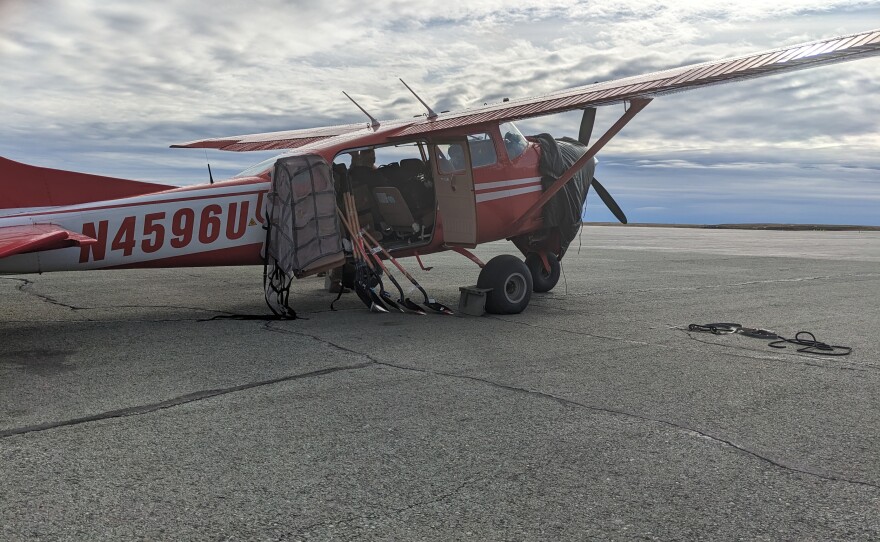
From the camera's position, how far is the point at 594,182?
11.3 metres

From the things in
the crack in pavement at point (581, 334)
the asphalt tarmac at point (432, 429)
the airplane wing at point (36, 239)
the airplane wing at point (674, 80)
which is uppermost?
the airplane wing at point (674, 80)

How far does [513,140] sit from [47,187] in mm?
5679

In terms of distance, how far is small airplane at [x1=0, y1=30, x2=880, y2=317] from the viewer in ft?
24.3

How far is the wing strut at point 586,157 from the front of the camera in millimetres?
8547

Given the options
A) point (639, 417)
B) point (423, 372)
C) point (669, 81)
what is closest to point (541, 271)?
point (669, 81)

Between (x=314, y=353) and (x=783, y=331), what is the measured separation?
4883 mm

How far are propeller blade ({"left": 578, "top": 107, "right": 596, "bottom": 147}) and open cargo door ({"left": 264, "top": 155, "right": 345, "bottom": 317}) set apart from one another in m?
4.94

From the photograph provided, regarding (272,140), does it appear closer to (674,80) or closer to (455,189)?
(455,189)

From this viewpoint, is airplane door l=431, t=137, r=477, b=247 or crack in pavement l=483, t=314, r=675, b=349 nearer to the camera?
crack in pavement l=483, t=314, r=675, b=349

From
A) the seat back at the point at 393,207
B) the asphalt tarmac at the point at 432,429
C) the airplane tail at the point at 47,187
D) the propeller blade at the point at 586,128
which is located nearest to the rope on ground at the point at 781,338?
the asphalt tarmac at the point at 432,429

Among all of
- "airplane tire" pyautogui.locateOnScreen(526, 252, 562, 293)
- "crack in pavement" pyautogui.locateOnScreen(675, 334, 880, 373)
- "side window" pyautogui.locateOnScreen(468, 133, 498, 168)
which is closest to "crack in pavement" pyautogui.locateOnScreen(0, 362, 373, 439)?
"crack in pavement" pyautogui.locateOnScreen(675, 334, 880, 373)

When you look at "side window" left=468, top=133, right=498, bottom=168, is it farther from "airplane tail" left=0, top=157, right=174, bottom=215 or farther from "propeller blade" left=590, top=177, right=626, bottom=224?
"airplane tail" left=0, top=157, right=174, bottom=215

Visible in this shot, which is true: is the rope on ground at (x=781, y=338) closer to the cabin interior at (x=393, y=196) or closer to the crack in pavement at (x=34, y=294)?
the cabin interior at (x=393, y=196)

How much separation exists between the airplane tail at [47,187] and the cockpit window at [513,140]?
15.8 feet
